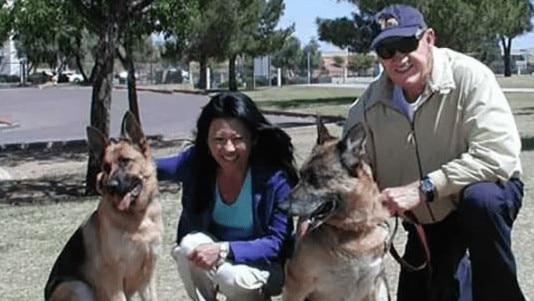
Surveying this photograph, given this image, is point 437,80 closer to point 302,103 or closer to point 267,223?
point 267,223

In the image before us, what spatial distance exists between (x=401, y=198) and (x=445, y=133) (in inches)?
21.5

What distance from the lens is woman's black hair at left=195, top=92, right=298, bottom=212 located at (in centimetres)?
471

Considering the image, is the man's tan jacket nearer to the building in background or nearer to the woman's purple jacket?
the woman's purple jacket

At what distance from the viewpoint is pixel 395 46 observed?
4254 millimetres

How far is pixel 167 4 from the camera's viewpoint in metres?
13.3

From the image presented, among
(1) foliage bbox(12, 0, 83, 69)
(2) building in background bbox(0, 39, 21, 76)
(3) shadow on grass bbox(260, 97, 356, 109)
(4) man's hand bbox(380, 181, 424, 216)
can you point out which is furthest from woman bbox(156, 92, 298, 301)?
(2) building in background bbox(0, 39, 21, 76)

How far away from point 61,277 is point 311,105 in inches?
1184

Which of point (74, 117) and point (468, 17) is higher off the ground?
point (468, 17)

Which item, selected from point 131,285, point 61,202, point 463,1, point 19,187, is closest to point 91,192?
point 61,202

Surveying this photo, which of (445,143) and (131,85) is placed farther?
(131,85)

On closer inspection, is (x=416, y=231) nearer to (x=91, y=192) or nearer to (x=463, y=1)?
(x=91, y=192)

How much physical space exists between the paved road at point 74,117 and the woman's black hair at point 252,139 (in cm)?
1326

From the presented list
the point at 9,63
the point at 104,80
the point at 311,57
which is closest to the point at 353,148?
the point at 104,80

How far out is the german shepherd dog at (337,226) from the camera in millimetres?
4012
